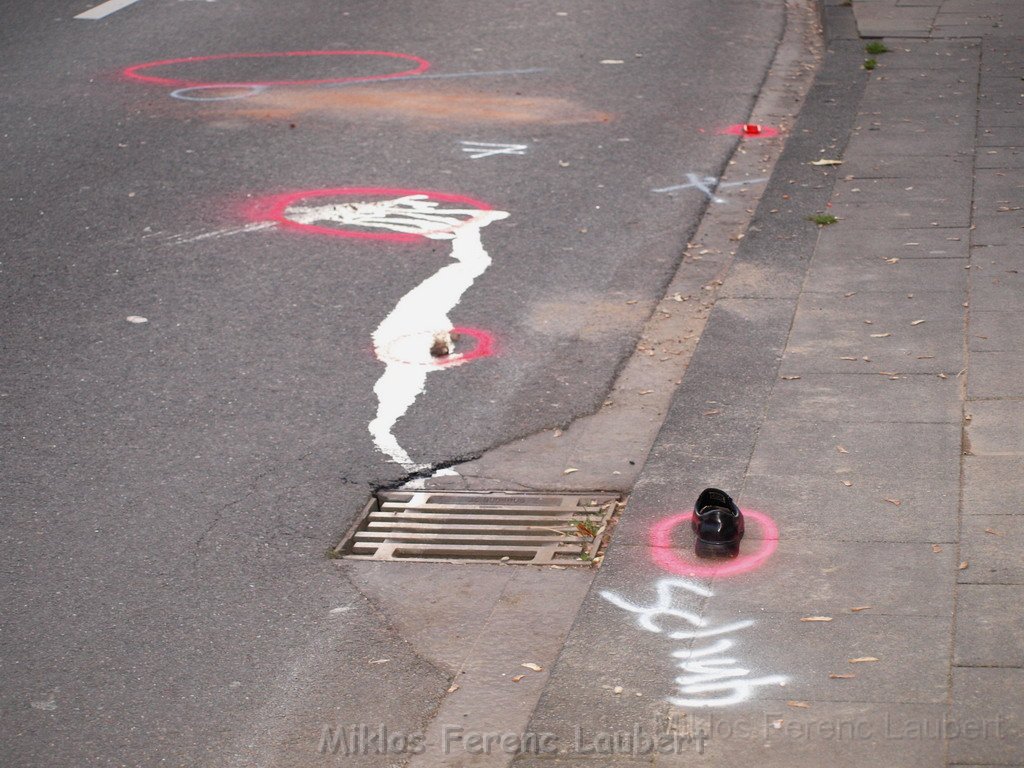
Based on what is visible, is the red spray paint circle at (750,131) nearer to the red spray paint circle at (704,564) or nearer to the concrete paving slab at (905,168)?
the concrete paving slab at (905,168)

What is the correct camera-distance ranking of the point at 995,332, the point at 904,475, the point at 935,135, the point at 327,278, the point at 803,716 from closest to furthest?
the point at 803,716
the point at 904,475
the point at 995,332
the point at 327,278
the point at 935,135

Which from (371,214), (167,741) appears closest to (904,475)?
(167,741)

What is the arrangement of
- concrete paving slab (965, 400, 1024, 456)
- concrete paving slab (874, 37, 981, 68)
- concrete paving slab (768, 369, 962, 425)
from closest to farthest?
concrete paving slab (965, 400, 1024, 456) → concrete paving slab (768, 369, 962, 425) → concrete paving slab (874, 37, 981, 68)

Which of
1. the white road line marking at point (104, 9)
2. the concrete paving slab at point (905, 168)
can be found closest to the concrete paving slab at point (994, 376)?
the concrete paving slab at point (905, 168)

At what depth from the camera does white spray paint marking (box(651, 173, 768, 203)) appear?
888cm

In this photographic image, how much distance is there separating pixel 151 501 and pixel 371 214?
3.43m

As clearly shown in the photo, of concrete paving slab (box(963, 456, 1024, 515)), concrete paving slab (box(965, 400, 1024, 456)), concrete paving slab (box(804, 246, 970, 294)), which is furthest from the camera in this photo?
concrete paving slab (box(804, 246, 970, 294))

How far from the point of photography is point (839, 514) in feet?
16.1

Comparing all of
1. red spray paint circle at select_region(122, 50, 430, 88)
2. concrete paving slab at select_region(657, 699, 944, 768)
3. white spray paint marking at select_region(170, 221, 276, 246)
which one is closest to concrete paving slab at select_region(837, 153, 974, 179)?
white spray paint marking at select_region(170, 221, 276, 246)

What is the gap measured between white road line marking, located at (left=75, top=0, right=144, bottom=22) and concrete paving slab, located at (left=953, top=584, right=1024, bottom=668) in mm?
11464

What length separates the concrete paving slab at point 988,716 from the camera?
11.8 ft

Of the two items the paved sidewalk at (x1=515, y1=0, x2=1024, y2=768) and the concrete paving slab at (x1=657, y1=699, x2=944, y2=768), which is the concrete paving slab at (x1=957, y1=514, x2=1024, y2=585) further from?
the concrete paving slab at (x1=657, y1=699, x2=944, y2=768)

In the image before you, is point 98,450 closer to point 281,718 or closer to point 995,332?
point 281,718

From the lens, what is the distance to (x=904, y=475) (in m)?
5.12
